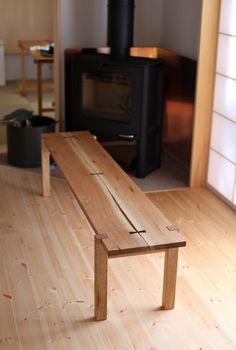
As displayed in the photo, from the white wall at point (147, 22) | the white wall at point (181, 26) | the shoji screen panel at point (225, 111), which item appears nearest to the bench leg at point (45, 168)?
the shoji screen panel at point (225, 111)

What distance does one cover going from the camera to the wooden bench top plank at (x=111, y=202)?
237 cm

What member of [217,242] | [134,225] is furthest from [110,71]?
[134,225]

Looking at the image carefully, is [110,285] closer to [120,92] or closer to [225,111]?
[225,111]

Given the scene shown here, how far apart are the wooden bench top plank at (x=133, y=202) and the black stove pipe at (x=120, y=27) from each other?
0.98 m

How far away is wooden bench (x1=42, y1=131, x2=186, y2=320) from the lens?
236 cm

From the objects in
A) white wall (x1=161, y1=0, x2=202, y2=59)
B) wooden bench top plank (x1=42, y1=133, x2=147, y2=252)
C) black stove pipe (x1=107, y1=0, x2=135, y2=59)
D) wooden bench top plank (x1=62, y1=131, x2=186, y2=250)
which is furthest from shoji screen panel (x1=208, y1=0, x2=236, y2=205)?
wooden bench top plank (x1=42, y1=133, x2=147, y2=252)

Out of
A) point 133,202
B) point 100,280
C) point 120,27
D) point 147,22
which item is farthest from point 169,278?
point 147,22

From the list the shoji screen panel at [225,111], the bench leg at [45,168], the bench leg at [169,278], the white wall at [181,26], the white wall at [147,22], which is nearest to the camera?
the bench leg at [169,278]

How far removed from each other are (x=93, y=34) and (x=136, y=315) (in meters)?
2.74

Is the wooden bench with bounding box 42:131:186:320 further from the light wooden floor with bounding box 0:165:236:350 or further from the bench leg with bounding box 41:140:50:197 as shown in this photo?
the bench leg with bounding box 41:140:50:197

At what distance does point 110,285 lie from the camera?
2.80 m

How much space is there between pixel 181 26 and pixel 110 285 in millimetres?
2501

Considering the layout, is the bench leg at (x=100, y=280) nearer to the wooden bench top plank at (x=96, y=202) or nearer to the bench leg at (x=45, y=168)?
the wooden bench top plank at (x=96, y=202)

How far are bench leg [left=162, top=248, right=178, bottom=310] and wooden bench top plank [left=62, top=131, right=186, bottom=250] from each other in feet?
0.27
